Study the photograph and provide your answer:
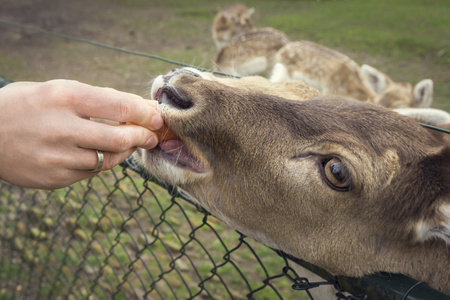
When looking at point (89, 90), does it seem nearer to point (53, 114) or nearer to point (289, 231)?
point (53, 114)

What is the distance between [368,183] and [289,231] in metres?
0.50

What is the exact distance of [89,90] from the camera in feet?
4.82

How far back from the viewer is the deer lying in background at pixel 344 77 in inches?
339

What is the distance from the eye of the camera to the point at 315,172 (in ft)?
6.55

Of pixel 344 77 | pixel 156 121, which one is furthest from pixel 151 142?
pixel 344 77

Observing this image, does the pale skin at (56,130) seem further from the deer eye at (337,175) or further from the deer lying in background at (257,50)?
the deer lying in background at (257,50)

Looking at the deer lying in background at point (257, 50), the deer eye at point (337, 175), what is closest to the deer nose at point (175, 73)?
the deer eye at point (337, 175)

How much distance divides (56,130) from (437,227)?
1.84m

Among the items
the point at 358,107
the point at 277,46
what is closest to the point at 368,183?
the point at 358,107

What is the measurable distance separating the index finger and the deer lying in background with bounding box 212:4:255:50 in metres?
13.0

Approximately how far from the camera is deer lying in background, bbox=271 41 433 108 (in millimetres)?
8617

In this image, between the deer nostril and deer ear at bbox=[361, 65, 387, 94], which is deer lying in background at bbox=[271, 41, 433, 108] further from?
the deer nostril

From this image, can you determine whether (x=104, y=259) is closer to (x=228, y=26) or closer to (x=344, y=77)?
(x=344, y=77)

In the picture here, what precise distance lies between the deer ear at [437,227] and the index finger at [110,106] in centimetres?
149
